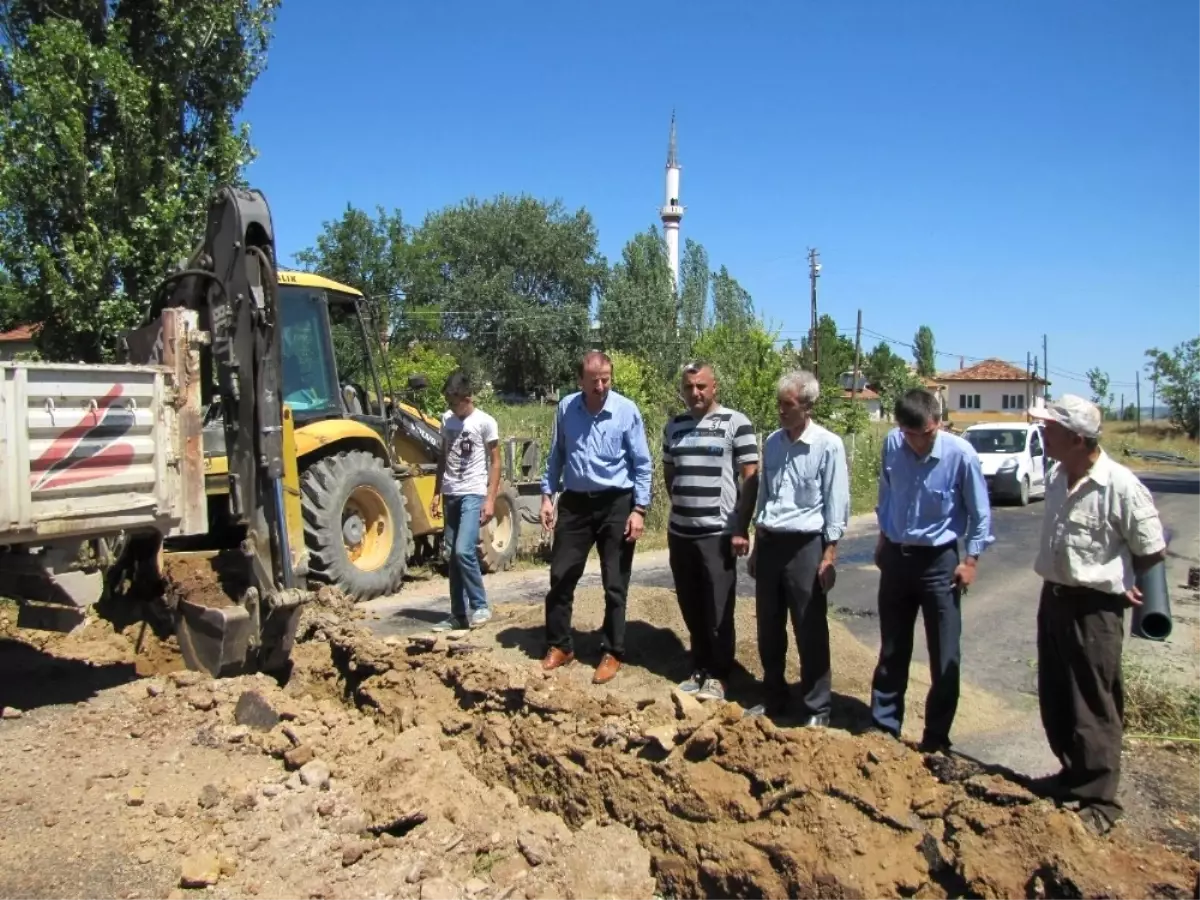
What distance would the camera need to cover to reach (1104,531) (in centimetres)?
361

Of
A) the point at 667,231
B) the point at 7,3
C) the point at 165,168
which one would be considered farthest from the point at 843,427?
the point at 667,231

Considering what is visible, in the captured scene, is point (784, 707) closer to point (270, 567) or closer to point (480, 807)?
point (480, 807)

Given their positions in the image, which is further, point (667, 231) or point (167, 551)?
point (667, 231)

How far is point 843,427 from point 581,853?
2476 cm

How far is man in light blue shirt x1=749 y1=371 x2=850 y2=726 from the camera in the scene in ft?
15.0

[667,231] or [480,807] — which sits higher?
[667,231]

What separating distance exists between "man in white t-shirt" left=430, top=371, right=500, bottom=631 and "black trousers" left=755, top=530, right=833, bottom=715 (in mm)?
2359

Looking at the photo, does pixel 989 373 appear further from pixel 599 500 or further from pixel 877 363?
pixel 599 500

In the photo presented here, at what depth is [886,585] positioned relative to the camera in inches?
174

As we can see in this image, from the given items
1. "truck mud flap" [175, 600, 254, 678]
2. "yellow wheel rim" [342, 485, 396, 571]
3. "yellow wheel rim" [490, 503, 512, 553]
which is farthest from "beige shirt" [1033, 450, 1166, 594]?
"yellow wheel rim" [490, 503, 512, 553]

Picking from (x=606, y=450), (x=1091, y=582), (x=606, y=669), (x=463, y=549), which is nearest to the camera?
(x=1091, y=582)

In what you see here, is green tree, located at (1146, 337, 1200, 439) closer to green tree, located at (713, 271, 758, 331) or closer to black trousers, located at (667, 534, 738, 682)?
green tree, located at (713, 271, 758, 331)

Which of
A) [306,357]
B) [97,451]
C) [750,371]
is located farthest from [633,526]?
[750,371]

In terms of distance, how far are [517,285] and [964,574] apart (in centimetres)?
5063
